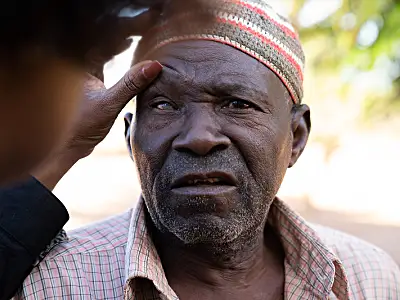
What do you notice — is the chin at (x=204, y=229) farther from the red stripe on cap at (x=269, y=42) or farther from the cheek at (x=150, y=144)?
the red stripe on cap at (x=269, y=42)

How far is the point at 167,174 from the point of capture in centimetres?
178

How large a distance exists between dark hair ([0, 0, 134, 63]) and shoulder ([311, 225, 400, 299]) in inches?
69.8

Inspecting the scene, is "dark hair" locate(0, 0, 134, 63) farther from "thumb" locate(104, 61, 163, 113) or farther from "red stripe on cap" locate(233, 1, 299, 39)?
"red stripe on cap" locate(233, 1, 299, 39)

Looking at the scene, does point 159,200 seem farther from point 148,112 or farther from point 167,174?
point 148,112

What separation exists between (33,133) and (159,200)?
51.8 inches

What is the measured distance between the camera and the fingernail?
5.46 feet

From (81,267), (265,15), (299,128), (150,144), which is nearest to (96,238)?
(81,267)

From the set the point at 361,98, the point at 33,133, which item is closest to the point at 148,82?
the point at 33,133

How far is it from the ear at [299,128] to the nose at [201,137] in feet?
1.27

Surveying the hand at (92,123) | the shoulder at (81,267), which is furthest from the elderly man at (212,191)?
the hand at (92,123)

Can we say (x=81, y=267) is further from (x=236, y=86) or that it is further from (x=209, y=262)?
(x=236, y=86)

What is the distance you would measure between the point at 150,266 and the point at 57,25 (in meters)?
1.35

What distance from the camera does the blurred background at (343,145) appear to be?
4914 mm

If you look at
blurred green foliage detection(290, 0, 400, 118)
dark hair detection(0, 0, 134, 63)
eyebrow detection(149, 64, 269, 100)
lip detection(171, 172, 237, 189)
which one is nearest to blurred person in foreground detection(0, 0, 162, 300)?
dark hair detection(0, 0, 134, 63)
